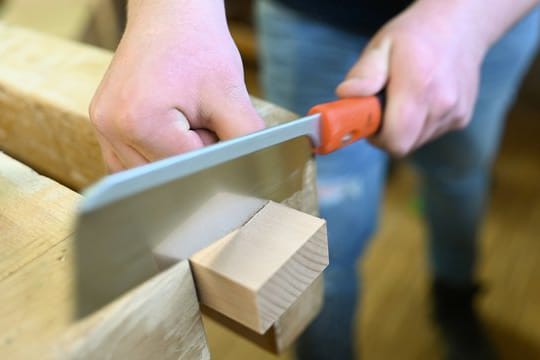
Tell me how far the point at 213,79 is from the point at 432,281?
33.8 inches

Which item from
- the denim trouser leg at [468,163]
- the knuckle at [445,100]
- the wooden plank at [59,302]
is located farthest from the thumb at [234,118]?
the denim trouser leg at [468,163]

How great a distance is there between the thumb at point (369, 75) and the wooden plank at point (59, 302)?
239 mm

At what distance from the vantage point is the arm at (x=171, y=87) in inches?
14.4

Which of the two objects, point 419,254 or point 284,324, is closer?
point 284,324

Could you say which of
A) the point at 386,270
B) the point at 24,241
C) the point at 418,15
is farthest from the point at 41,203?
the point at 386,270

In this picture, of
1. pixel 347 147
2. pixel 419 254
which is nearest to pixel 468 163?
pixel 347 147

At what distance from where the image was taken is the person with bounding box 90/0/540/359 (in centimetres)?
38

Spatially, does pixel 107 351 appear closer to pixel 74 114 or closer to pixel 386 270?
pixel 74 114

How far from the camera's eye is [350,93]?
487 mm

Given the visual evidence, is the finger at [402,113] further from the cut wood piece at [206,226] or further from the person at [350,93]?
the cut wood piece at [206,226]

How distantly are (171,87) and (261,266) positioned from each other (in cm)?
14

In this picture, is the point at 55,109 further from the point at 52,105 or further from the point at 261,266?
the point at 261,266

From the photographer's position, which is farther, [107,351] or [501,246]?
[501,246]

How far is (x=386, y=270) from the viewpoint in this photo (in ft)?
4.16
